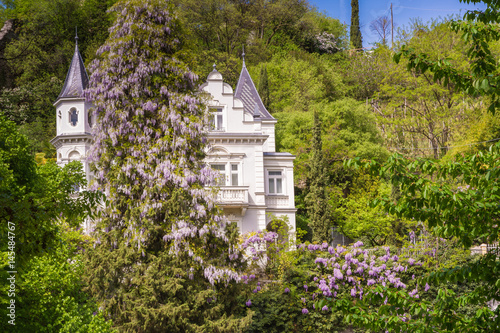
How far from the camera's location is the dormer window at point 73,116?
38031mm

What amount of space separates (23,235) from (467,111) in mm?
38537

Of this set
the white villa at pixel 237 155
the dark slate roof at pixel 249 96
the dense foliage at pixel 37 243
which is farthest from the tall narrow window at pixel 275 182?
the dense foliage at pixel 37 243

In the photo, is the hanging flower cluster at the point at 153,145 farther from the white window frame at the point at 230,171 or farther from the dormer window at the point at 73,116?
the dormer window at the point at 73,116

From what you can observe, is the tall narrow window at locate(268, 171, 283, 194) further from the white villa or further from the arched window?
the arched window

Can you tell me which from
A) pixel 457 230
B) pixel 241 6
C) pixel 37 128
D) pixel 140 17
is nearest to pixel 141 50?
pixel 140 17

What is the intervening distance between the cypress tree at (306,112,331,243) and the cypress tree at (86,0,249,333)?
12696 mm

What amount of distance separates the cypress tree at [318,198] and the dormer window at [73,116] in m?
14.8

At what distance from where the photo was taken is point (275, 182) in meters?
37.6

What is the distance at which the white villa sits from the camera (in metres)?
34.9

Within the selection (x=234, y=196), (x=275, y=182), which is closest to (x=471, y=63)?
(x=234, y=196)

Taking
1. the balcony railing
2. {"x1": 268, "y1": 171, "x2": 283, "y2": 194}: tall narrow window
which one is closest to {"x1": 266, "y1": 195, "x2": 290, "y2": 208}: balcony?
{"x1": 268, "y1": 171, "x2": 283, "y2": 194}: tall narrow window

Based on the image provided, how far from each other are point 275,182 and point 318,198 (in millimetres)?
2821

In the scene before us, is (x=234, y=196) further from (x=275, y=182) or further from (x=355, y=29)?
(x=355, y=29)

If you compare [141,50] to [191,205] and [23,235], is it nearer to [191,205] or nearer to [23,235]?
[191,205]
